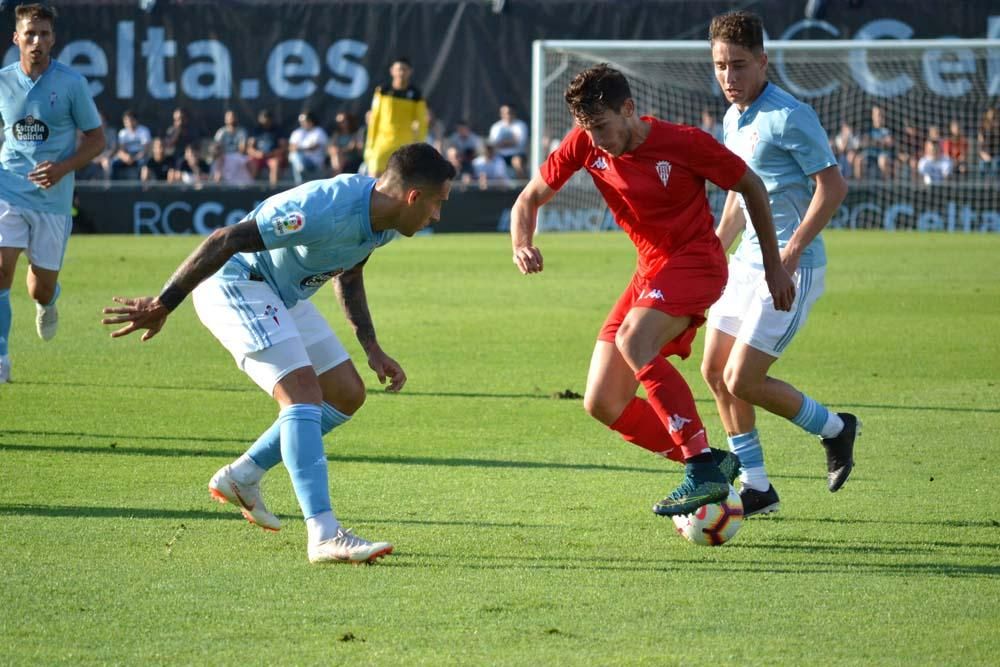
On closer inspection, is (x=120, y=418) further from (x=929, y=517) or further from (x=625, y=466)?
(x=929, y=517)

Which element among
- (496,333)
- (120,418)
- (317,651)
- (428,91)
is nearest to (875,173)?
(428,91)

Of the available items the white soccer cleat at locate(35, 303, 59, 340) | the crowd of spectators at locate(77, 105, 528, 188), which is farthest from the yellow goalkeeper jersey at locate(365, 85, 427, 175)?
the white soccer cleat at locate(35, 303, 59, 340)

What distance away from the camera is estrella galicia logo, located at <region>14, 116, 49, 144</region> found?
34.2ft

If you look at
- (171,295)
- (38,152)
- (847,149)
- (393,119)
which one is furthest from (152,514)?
(847,149)

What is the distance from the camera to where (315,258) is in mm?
5922

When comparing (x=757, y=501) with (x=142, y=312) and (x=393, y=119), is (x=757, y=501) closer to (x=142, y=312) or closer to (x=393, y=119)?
(x=142, y=312)

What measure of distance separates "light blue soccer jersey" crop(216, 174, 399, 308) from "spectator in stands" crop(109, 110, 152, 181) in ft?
73.1

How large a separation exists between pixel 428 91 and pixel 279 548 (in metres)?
25.1

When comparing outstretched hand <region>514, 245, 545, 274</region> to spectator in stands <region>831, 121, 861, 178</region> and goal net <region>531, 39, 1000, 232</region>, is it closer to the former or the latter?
goal net <region>531, 39, 1000, 232</region>

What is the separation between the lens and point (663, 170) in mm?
6211

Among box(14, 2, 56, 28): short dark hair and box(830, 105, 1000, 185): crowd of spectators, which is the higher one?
box(14, 2, 56, 28): short dark hair

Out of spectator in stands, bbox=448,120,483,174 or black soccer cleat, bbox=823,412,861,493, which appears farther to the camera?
spectator in stands, bbox=448,120,483,174

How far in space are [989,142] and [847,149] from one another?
258 centimetres

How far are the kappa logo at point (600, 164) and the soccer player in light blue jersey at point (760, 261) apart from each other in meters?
0.79
